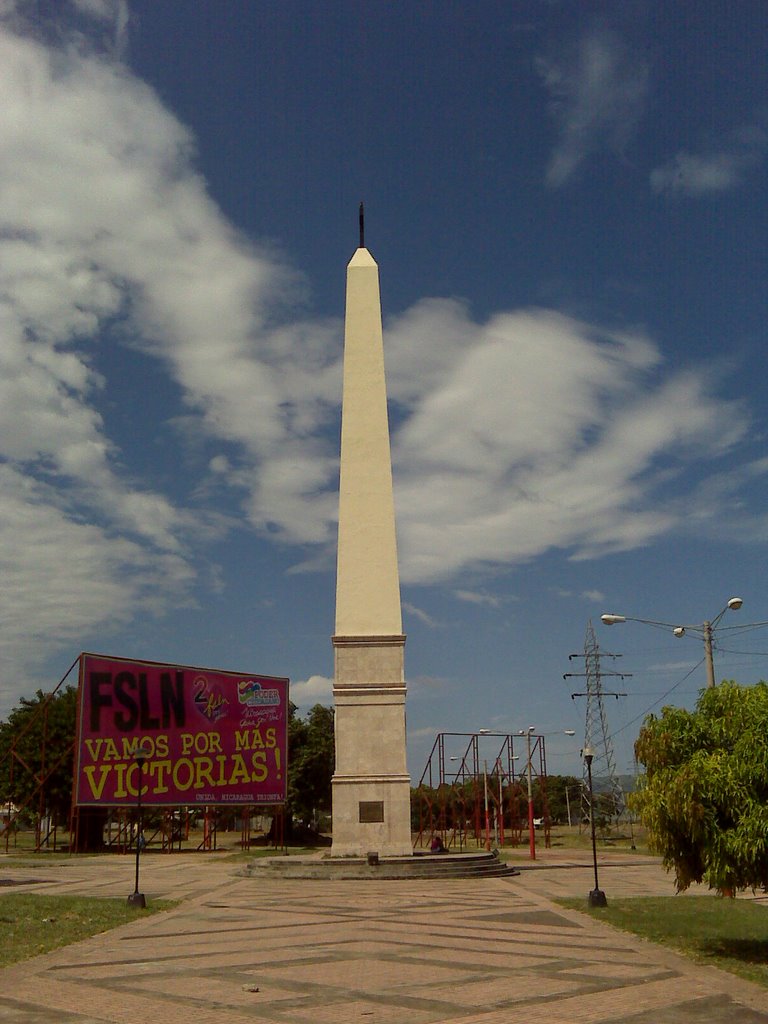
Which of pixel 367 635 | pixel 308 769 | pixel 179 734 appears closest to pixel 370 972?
pixel 367 635

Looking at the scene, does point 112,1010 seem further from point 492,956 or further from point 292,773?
point 292,773

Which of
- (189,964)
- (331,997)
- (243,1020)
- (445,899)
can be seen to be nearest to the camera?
(243,1020)

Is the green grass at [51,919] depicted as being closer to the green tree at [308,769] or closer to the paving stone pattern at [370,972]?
the paving stone pattern at [370,972]

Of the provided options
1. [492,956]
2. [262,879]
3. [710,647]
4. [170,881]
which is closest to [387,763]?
[262,879]

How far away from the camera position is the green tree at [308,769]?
53656mm

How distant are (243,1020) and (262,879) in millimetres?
19944

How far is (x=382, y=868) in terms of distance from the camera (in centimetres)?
2805

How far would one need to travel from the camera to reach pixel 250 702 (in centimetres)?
4259

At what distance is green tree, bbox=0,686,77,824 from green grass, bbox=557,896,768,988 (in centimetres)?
3074

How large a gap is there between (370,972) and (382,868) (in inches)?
628

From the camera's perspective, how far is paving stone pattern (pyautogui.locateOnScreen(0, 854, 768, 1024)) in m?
10.4

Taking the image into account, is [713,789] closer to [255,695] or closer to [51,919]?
[51,919]

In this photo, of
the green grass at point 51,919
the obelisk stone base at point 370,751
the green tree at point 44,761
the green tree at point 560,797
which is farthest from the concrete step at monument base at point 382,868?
the green tree at point 560,797

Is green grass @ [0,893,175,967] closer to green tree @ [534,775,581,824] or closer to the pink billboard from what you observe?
the pink billboard
